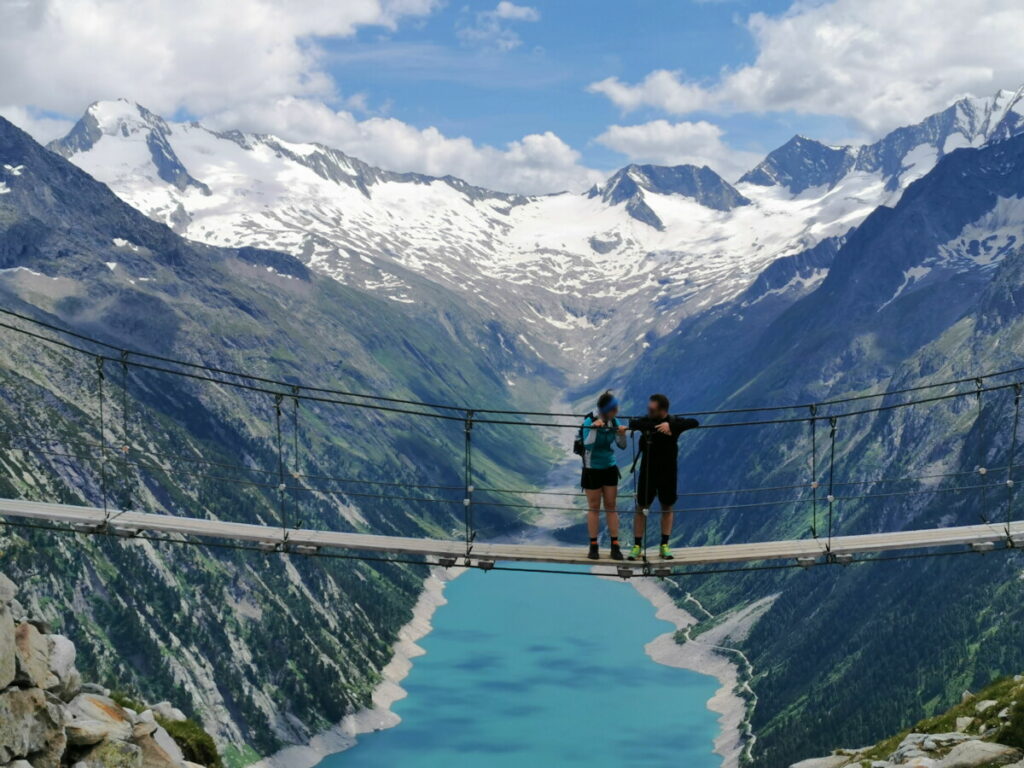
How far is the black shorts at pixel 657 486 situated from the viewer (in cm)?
3048

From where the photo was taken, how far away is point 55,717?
98.3ft

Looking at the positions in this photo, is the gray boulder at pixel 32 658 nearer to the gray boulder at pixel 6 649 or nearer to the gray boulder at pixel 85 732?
the gray boulder at pixel 6 649

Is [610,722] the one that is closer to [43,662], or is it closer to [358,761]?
[358,761]

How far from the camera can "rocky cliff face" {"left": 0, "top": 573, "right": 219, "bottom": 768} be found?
28688mm

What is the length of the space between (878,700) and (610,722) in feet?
141

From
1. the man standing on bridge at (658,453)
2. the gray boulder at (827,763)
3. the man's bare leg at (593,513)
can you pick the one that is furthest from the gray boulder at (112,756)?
the gray boulder at (827,763)

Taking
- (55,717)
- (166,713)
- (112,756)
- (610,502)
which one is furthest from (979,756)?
(166,713)

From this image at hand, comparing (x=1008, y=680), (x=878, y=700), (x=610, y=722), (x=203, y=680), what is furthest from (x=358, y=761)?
(x=1008, y=680)

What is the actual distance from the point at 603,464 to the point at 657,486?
1.48 metres

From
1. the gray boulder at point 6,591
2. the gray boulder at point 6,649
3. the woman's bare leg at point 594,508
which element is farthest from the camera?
the woman's bare leg at point 594,508

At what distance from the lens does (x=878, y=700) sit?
189 metres

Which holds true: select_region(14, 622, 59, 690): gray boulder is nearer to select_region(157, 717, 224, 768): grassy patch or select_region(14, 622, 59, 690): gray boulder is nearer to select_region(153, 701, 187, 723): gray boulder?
select_region(157, 717, 224, 768): grassy patch

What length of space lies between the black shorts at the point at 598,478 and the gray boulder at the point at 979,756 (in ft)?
35.9

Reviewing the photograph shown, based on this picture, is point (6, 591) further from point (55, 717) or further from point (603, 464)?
point (603, 464)
